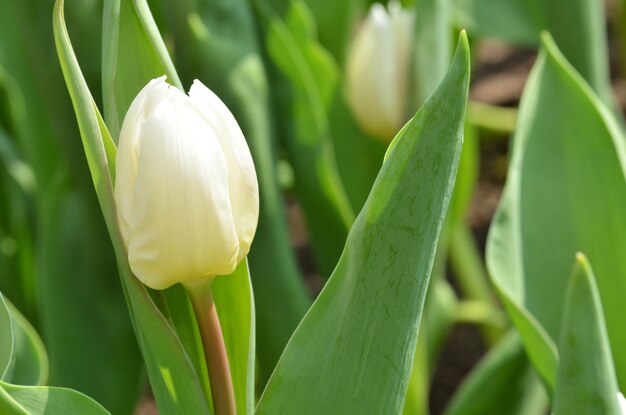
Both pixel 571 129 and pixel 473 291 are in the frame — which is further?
pixel 473 291

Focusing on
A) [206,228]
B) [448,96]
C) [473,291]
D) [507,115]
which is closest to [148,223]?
[206,228]

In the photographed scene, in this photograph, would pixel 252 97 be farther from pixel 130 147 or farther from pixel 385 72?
pixel 130 147

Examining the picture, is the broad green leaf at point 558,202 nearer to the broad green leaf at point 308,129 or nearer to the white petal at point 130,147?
the broad green leaf at point 308,129

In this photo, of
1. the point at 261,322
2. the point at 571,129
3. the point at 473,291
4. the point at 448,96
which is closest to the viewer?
the point at 448,96

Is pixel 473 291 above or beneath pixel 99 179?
beneath

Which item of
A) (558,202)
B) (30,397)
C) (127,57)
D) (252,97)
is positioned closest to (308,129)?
(252,97)

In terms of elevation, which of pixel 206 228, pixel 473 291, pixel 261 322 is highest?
pixel 206 228

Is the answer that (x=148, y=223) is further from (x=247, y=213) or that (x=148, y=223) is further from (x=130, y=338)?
(x=130, y=338)
